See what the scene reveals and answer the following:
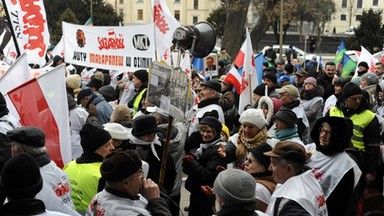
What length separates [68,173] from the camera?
4488 millimetres

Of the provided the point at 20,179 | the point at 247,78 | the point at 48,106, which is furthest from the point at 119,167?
the point at 247,78

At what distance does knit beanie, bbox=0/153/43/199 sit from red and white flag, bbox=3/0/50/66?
5.59 m

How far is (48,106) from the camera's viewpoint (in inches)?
207

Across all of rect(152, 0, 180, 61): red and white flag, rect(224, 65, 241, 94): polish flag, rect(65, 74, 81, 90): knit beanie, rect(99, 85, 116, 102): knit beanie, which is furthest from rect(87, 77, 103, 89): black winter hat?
rect(224, 65, 241, 94): polish flag

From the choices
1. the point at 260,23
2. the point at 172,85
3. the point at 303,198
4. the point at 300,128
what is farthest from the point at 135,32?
the point at 260,23

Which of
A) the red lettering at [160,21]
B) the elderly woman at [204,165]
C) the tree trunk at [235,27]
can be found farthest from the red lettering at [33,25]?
the tree trunk at [235,27]

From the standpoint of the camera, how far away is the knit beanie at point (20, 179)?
3.04 meters

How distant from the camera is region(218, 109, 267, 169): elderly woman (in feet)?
17.7

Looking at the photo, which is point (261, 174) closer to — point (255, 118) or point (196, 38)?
point (255, 118)

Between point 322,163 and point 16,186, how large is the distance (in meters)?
2.65

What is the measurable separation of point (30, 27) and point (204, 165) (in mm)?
4215

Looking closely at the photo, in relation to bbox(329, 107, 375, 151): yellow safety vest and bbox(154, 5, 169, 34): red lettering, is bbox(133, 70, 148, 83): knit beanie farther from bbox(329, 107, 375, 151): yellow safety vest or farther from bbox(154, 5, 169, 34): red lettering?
bbox(329, 107, 375, 151): yellow safety vest

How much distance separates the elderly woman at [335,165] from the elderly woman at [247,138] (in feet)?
1.82

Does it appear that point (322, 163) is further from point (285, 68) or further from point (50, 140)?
point (285, 68)
